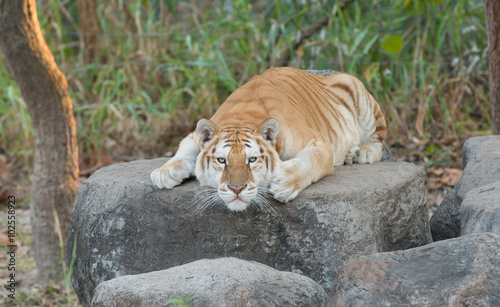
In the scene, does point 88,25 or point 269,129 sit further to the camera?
point 88,25

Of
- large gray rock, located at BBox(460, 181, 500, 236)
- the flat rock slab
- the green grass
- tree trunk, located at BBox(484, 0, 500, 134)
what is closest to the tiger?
the flat rock slab

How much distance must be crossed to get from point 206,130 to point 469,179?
1.82m

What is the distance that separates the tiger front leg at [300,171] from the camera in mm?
3307

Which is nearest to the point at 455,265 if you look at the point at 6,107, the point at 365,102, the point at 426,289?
the point at 426,289

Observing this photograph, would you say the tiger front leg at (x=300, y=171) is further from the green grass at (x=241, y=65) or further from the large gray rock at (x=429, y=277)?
the green grass at (x=241, y=65)

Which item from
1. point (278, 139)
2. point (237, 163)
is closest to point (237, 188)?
point (237, 163)

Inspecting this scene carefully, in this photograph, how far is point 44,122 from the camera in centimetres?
518

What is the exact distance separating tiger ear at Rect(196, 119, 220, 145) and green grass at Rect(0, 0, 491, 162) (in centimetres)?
361

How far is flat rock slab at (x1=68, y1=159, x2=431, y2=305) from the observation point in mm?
3361

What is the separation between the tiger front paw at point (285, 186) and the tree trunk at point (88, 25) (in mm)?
5605

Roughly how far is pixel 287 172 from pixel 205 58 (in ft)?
14.3

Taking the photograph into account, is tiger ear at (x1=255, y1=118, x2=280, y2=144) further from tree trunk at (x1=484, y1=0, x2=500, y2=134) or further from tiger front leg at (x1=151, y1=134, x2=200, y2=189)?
tree trunk at (x1=484, y1=0, x2=500, y2=134)

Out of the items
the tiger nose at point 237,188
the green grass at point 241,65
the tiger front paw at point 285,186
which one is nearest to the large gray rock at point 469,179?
the tiger front paw at point 285,186

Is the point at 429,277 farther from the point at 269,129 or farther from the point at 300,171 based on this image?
the point at 269,129
